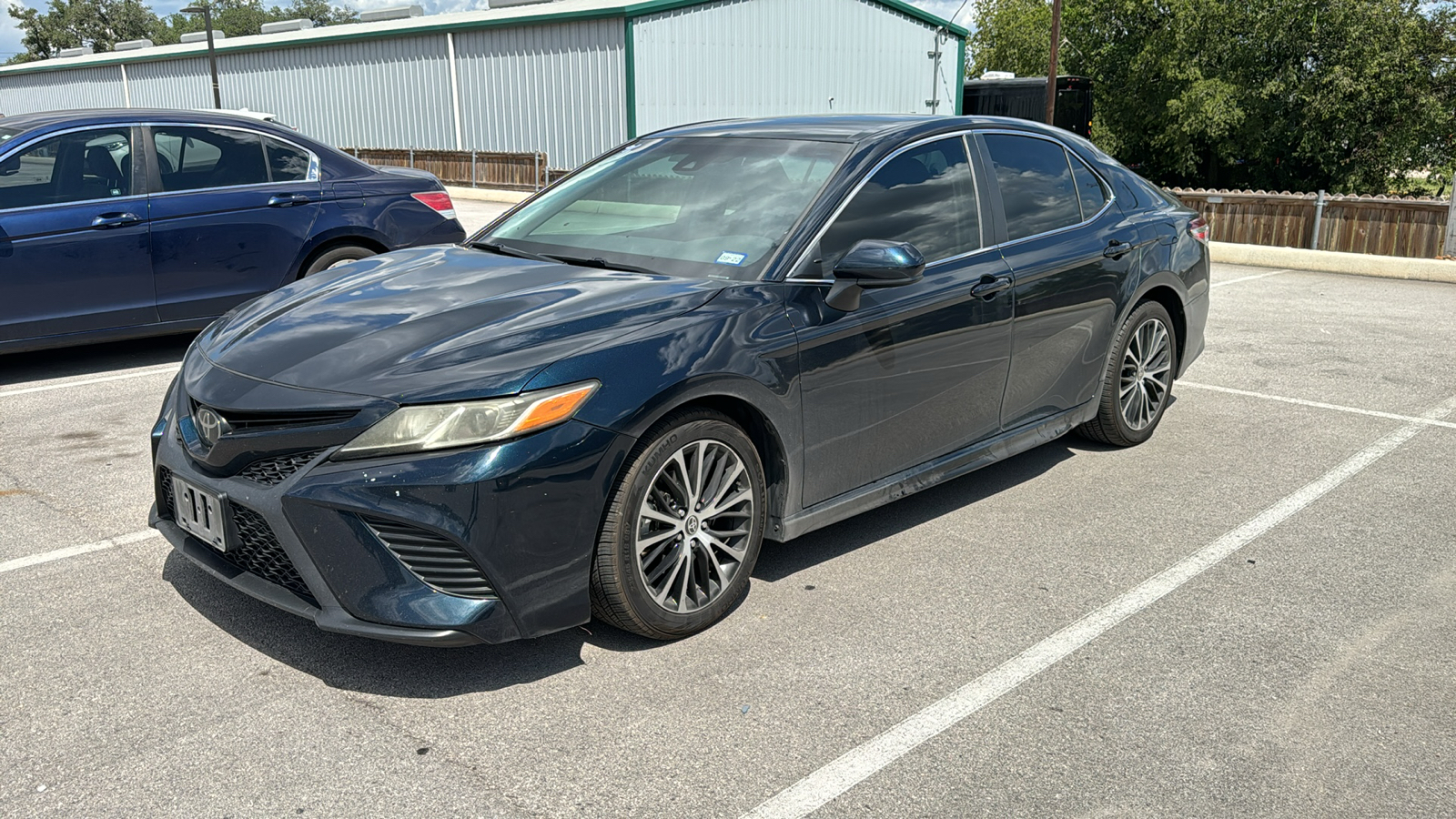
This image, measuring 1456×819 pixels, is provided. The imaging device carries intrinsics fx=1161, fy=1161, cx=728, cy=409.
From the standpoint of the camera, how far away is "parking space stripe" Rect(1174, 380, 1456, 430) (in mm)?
6645

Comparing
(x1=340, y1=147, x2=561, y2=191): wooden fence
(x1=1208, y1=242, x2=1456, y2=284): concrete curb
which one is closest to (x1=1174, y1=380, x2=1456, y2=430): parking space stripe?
(x1=1208, y1=242, x2=1456, y2=284): concrete curb

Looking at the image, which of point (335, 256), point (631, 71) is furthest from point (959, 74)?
point (335, 256)

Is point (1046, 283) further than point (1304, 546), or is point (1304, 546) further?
point (1046, 283)

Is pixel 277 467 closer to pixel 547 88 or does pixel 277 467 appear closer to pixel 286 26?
pixel 547 88

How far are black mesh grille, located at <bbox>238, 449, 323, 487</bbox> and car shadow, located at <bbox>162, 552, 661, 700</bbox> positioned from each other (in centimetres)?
54

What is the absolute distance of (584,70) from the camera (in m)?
28.9

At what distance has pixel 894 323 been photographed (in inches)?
168

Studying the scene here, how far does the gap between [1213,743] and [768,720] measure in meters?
1.22

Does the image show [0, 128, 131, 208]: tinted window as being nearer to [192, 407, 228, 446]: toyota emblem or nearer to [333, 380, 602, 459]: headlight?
[192, 407, 228, 446]: toyota emblem

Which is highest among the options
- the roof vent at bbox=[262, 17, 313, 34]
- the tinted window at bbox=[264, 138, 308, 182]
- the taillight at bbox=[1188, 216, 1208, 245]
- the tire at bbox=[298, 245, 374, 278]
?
the roof vent at bbox=[262, 17, 313, 34]

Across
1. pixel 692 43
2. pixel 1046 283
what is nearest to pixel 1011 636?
pixel 1046 283

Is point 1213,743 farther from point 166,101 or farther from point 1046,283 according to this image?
point 166,101

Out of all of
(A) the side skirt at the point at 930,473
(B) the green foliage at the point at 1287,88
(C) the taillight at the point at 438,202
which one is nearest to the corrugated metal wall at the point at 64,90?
(B) the green foliage at the point at 1287,88

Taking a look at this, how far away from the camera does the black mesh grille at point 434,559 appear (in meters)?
3.18
